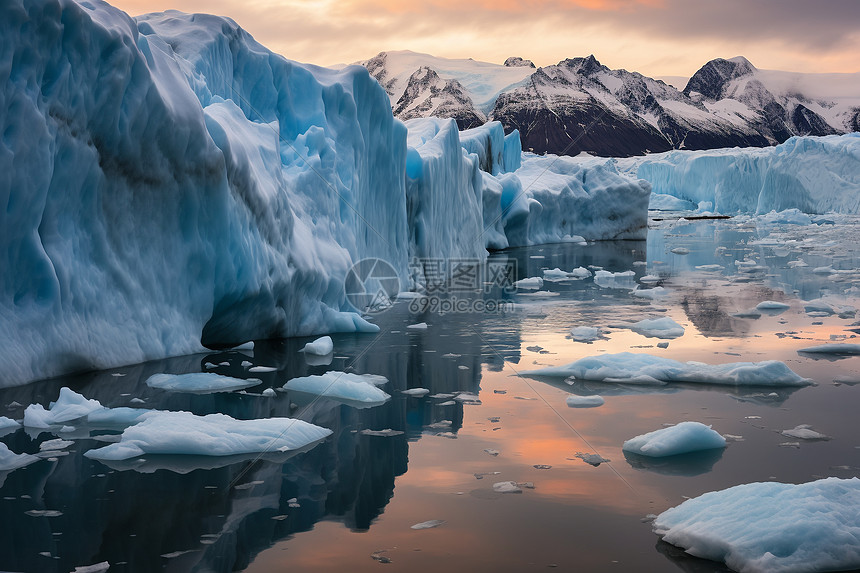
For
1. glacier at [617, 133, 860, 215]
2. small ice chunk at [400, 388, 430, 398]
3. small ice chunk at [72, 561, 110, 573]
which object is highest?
glacier at [617, 133, 860, 215]

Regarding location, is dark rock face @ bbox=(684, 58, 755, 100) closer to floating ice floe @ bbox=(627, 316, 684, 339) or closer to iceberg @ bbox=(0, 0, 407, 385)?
floating ice floe @ bbox=(627, 316, 684, 339)

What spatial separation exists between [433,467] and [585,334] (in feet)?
14.2

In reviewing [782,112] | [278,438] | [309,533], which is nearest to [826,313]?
[278,438]

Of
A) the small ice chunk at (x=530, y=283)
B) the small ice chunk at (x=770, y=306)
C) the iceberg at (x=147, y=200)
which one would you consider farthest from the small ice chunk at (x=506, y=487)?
the small ice chunk at (x=530, y=283)

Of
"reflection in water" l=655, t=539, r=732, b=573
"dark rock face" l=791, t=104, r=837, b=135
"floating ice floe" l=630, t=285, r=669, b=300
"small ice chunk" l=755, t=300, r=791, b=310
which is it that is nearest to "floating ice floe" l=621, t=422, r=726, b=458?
"reflection in water" l=655, t=539, r=732, b=573

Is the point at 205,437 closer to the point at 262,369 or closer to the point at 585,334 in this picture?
the point at 262,369

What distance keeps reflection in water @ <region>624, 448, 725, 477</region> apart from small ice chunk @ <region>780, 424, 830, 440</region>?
0.50 metres

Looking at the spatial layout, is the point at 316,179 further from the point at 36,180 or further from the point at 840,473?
the point at 840,473

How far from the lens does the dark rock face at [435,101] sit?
93188 millimetres

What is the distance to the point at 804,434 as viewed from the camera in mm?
4547

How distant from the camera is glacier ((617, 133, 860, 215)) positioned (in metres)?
34.1

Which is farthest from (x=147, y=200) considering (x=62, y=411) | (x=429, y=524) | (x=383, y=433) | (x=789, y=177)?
(x=789, y=177)

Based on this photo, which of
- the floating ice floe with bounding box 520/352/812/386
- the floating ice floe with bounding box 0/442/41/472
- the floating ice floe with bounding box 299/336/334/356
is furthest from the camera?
the floating ice floe with bounding box 299/336/334/356

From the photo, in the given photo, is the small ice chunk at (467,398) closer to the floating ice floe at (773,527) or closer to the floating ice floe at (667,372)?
the floating ice floe at (667,372)
